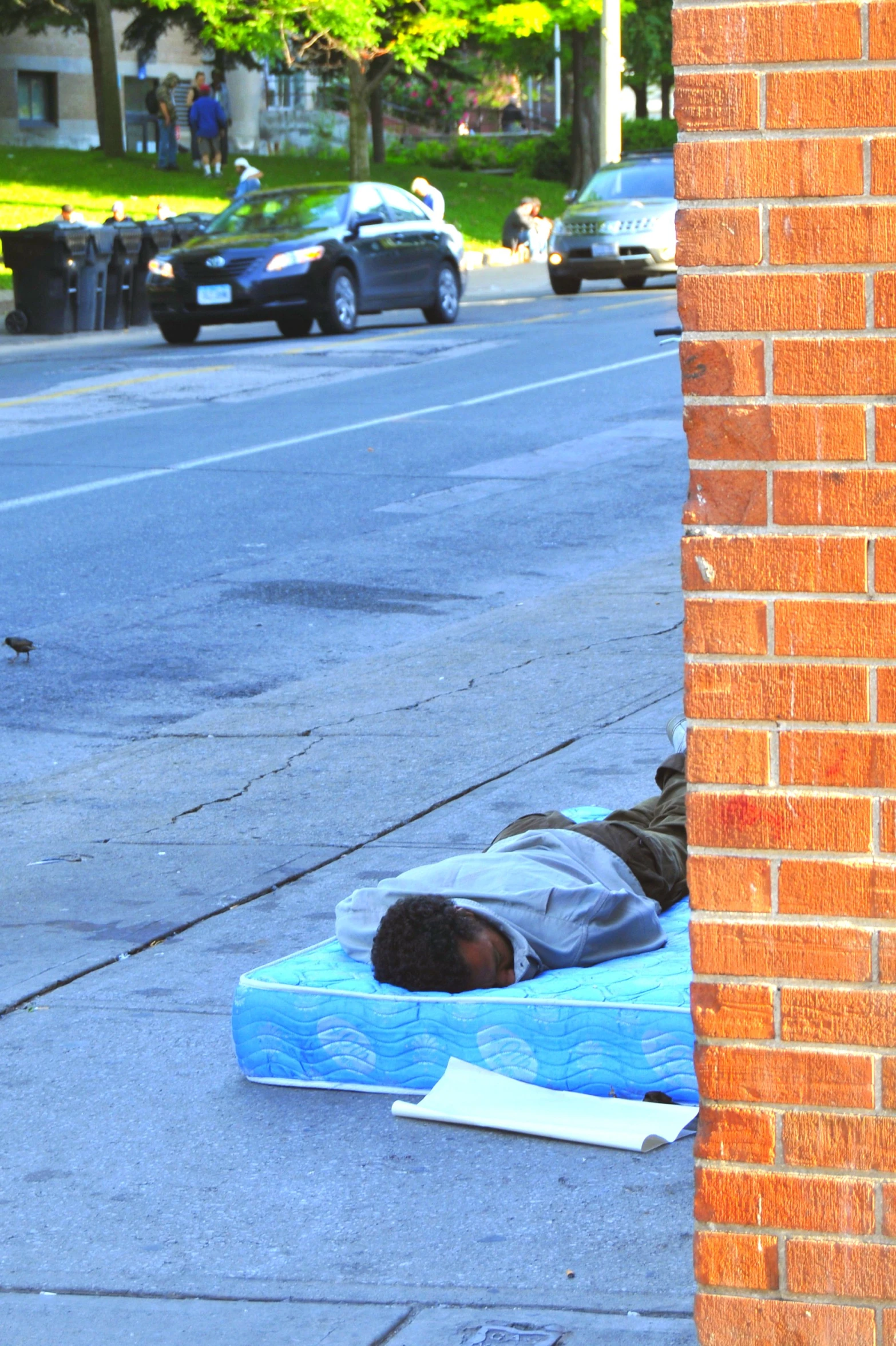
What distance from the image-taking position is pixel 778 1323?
2490 millimetres

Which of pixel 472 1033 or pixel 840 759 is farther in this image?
pixel 472 1033

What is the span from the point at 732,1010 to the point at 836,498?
654mm

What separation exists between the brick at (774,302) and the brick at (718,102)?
7.0 inches

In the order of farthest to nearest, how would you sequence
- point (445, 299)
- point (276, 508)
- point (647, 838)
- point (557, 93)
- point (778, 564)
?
point (557, 93)
point (445, 299)
point (276, 508)
point (647, 838)
point (778, 564)

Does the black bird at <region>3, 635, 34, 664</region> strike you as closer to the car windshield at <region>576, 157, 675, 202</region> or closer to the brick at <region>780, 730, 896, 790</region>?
the brick at <region>780, 730, 896, 790</region>

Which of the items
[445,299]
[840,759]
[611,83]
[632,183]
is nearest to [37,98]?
[611,83]

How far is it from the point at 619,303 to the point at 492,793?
19442 mm

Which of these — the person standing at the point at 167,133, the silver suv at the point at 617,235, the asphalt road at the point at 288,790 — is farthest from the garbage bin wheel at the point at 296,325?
the person standing at the point at 167,133

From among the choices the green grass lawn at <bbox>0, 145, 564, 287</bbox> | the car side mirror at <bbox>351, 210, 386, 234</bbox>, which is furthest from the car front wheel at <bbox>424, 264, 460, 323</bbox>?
the green grass lawn at <bbox>0, 145, 564, 287</bbox>

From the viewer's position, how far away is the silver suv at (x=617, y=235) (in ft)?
83.1

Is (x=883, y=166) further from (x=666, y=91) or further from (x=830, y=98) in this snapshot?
(x=666, y=91)

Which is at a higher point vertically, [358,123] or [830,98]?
[358,123]

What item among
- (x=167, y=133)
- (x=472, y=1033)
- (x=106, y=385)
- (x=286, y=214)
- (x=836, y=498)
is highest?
(x=167, y=133)

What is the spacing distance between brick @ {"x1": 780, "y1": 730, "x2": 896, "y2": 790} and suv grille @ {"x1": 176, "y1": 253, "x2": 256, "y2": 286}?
18.2 m
